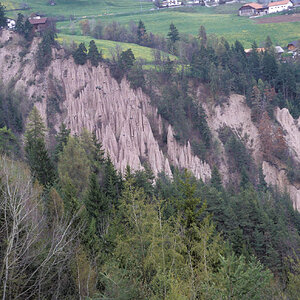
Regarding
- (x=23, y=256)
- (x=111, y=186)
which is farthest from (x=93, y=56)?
(x=23, y=256)

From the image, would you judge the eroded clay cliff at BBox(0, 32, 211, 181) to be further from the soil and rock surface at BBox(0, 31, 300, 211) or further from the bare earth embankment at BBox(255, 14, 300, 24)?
the bare earth embankment at BBox(255, 14, 300, 24)

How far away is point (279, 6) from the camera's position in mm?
107438

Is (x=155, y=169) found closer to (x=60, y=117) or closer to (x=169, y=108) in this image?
(x=169, y=108)

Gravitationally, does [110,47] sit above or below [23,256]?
above

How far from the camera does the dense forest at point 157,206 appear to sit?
463 inches

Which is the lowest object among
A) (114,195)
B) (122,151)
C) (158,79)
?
(122,151)

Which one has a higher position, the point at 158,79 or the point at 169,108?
the point at 158,79

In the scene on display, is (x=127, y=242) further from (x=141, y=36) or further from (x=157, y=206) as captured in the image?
(x=141, y=36)

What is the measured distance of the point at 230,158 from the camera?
5462 cm

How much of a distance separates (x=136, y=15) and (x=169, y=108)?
2580 inches

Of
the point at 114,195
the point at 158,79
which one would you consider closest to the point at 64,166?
the point at 114,195

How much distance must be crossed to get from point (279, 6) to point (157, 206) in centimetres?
10692

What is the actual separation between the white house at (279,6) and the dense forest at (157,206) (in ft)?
155

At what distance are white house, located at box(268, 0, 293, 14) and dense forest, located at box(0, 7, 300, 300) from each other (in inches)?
1862
